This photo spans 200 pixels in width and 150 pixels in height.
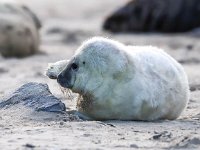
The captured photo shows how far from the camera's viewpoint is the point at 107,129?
448cm

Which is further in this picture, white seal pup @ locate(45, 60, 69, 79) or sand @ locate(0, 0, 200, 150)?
white seal pup @ locate(45, 60, 69, 79)

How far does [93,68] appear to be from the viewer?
4773 millimetres

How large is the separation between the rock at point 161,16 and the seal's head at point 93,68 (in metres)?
8.37

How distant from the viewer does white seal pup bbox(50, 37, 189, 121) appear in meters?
4.75

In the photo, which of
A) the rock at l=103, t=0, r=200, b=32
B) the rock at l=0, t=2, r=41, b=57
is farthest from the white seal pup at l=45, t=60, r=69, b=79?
the rock at l=103, t=0, r=200, b=32

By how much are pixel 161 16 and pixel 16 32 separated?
13.6ft

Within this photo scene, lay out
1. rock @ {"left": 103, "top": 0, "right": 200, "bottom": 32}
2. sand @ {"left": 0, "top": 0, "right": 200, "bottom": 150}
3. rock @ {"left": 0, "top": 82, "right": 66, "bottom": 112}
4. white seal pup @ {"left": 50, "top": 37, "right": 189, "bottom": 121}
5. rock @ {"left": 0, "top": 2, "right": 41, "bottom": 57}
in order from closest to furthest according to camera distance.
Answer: sand @ {"left": 0, "top": 0, "right": 200, "bottom": 150}
white seal pup @ {"left": 50, "top": 37, "right": 189, "bottom": 121}
rock @ {"left": 0, "top": 82, "right": 66, "bottom": 112}
rock @ {"left": 0, "top": 2, "right": 41, "bottom": 57}
rock @ {"left": 103, "top": 0, "right": 200, "bottom": 32}

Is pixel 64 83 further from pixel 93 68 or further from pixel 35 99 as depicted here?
pixel 35 99

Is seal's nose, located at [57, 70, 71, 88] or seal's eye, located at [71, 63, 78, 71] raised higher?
seal's eye, located at [71, 63, 78, 71]

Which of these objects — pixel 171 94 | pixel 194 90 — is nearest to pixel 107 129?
pixel 171 94

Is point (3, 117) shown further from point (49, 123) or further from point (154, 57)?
point (154, 57)

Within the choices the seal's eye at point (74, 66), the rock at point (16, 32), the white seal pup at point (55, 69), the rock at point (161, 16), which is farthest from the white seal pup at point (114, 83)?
the rock at point (161, 16)

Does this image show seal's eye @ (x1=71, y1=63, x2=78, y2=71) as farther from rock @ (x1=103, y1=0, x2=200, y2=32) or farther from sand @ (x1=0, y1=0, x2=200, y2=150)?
rock @ (x1=103, y1=0, x2=200, y2=32)

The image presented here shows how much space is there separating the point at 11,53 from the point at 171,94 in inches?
196
